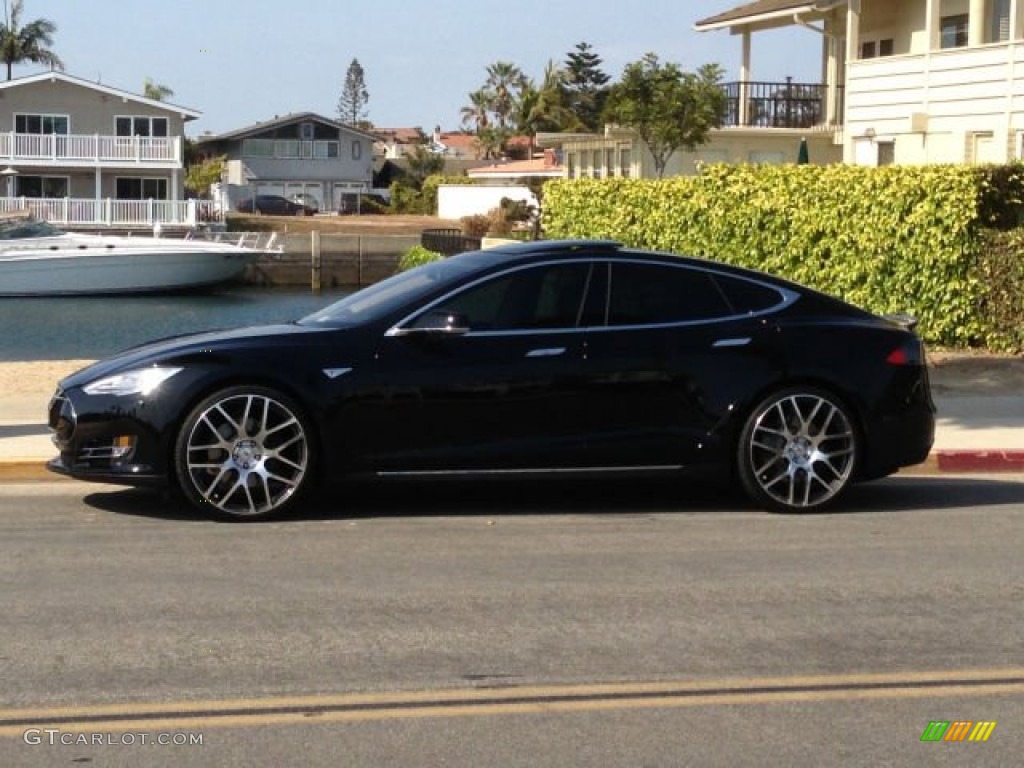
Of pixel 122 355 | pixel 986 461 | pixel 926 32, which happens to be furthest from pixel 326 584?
Result: pixel 926 32

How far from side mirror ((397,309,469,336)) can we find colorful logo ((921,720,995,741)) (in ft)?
13.8

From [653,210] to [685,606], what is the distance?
17051mm

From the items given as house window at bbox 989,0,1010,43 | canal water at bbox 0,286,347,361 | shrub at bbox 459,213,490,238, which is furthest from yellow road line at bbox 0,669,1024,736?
shrub at bbox 459,213,490,238

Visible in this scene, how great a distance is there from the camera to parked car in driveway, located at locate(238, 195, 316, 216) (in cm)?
8700

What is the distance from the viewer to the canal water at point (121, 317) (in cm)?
3922

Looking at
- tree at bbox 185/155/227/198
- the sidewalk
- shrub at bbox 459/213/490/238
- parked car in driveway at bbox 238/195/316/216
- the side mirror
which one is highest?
tree at bbox 185/155/227/198

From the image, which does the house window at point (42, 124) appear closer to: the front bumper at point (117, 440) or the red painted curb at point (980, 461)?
the red painted curb at point (980, 461)

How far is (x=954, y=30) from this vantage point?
33000 millimetres

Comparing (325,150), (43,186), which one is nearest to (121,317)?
(43,186)

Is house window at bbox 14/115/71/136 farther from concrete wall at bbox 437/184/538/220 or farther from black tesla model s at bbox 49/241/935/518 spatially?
black tesla model s at bbox 49/241/935/518

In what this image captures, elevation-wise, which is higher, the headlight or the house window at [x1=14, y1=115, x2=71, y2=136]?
the house window at [x1=14, y1=115, x2=71, y2=136]

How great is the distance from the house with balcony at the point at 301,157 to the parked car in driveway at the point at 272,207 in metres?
5.39

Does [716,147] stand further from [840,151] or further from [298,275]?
[298,275]

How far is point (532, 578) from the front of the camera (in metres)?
7.83
